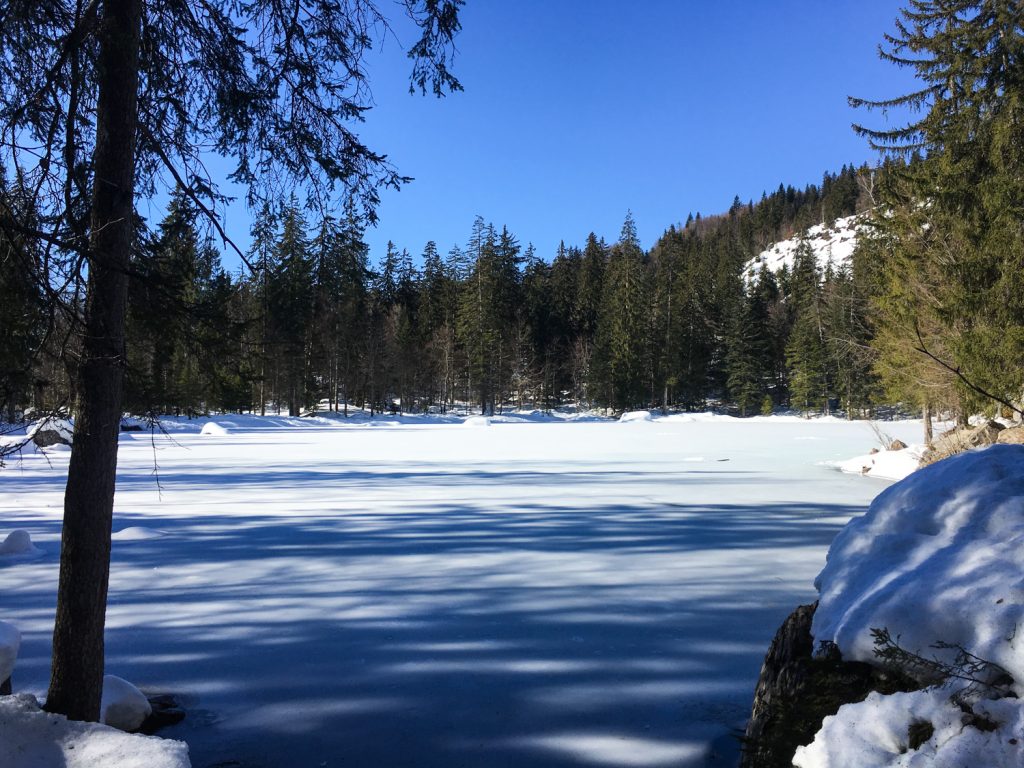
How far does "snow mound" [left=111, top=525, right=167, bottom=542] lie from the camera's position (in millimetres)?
6281

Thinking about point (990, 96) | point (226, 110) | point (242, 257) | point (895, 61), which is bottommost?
point (242, 257)

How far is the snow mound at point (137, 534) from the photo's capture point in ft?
20.6

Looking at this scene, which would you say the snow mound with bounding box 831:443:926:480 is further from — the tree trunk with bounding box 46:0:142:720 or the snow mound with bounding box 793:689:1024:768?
the tree trunk with bounding box 46:0:142:720

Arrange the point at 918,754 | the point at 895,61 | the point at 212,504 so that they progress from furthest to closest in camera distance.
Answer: the point at 895,61, the point at 212,504, the point at 918,754

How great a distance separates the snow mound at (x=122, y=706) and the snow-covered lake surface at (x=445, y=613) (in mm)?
204

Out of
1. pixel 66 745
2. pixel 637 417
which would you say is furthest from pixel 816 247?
pixel 66 745

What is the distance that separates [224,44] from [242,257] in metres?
1.13

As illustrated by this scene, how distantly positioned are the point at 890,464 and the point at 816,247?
7753cm

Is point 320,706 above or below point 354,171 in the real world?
below

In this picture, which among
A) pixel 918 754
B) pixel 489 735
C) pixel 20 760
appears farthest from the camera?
pixel 489 735

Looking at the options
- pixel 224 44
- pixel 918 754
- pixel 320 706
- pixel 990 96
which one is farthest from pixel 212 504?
pixel 990 96

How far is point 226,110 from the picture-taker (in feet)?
11.0

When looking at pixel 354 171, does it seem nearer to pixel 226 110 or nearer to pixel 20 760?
pixel 226 110

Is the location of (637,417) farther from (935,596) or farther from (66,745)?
(66,745)
